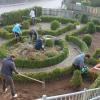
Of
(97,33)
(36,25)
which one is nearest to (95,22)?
(97,33)

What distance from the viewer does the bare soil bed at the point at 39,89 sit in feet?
55.5

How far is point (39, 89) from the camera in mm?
17953

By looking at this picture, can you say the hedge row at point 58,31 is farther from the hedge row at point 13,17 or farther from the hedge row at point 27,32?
the hedge row at point 13,17

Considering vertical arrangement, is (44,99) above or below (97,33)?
above

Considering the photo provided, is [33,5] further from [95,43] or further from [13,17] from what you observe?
[95,43]

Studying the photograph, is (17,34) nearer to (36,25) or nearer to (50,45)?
(50,45)

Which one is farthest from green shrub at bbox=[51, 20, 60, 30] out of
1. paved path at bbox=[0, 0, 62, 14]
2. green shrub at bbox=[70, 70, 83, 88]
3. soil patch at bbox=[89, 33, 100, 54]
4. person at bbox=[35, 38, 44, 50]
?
paved path at bbox=[0, 0, 62, 14]

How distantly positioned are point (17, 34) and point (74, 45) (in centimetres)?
416

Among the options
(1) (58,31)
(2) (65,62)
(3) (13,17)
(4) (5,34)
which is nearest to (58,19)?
(3) (13,17)

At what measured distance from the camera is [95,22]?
1264 inches

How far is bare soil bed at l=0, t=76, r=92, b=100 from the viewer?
16922 millimetres

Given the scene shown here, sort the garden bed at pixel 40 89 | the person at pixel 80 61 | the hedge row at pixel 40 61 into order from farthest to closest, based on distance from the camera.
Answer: the hedge row at pixel 40 61
the person at pixel 80 61
the garden bed at pixel 40 89

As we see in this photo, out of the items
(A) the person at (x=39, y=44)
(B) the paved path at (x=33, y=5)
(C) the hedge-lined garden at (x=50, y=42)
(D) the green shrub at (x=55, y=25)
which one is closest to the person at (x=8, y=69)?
(C) the hedge-lined garden at (x=50, y=42)

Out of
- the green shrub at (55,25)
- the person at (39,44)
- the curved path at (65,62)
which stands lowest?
the curved path at (65,62)
